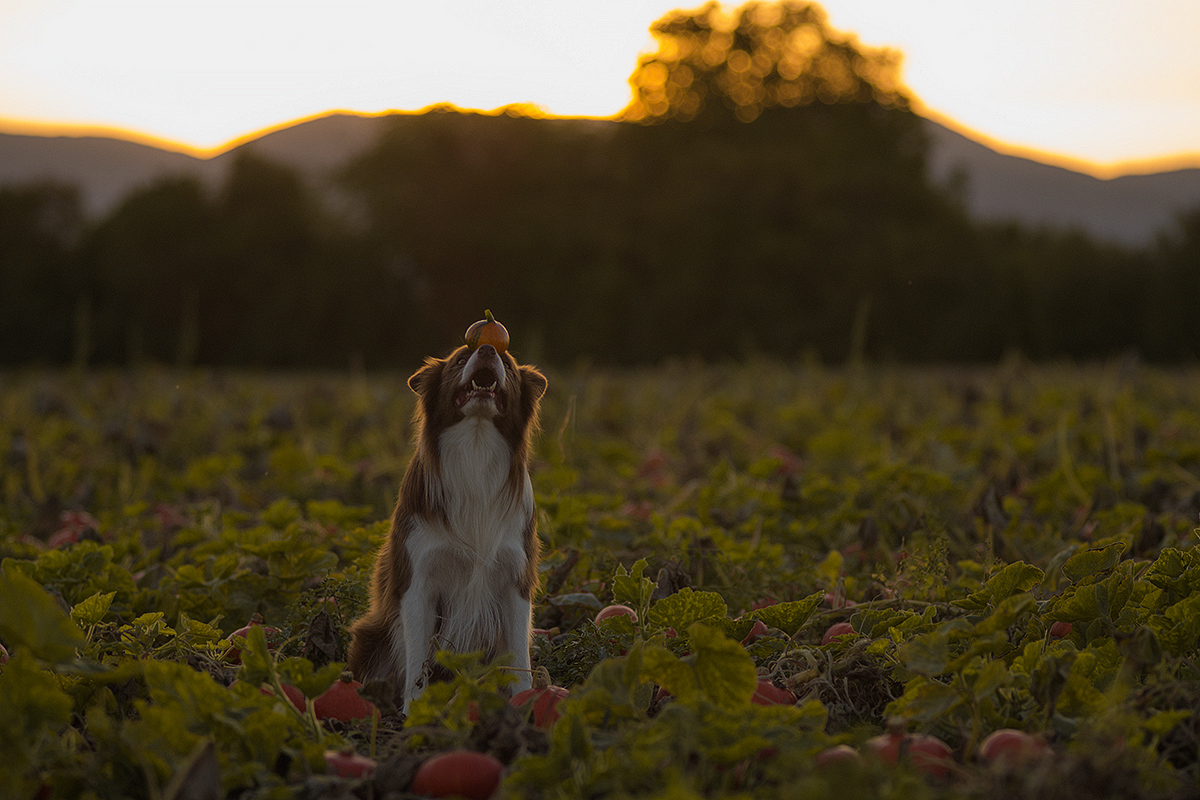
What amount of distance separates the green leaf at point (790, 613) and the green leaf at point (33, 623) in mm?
1603

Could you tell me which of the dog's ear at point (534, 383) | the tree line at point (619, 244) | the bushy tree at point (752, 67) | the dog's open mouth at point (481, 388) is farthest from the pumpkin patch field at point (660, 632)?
the bushy tree at point (752, 67)

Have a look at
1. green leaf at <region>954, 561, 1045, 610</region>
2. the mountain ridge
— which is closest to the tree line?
the mountain ridge

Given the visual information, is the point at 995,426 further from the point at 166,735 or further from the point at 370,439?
the point at 166,735

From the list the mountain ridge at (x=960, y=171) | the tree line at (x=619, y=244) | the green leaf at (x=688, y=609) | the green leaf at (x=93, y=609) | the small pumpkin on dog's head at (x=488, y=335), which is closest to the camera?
the green leaf at (x=688, y=609)

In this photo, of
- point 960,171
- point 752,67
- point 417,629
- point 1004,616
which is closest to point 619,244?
point 752,67

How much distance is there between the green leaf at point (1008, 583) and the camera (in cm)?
248

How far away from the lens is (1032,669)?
222 cm

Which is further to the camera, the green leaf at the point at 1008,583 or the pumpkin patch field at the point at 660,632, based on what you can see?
the green leaf at the point at 1008,583

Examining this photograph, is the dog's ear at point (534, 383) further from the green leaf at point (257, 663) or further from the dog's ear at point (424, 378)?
the green leaf at point (257, 663)

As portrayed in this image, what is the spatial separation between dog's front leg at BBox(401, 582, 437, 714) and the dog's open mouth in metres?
0.54

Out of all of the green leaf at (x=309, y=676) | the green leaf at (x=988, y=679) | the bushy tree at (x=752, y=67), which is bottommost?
the green leaf at (x=309, y=676)

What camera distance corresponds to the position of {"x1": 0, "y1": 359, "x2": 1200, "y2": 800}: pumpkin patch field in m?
1.85

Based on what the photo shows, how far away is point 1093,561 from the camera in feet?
8.68

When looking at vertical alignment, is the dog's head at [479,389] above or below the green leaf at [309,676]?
above
